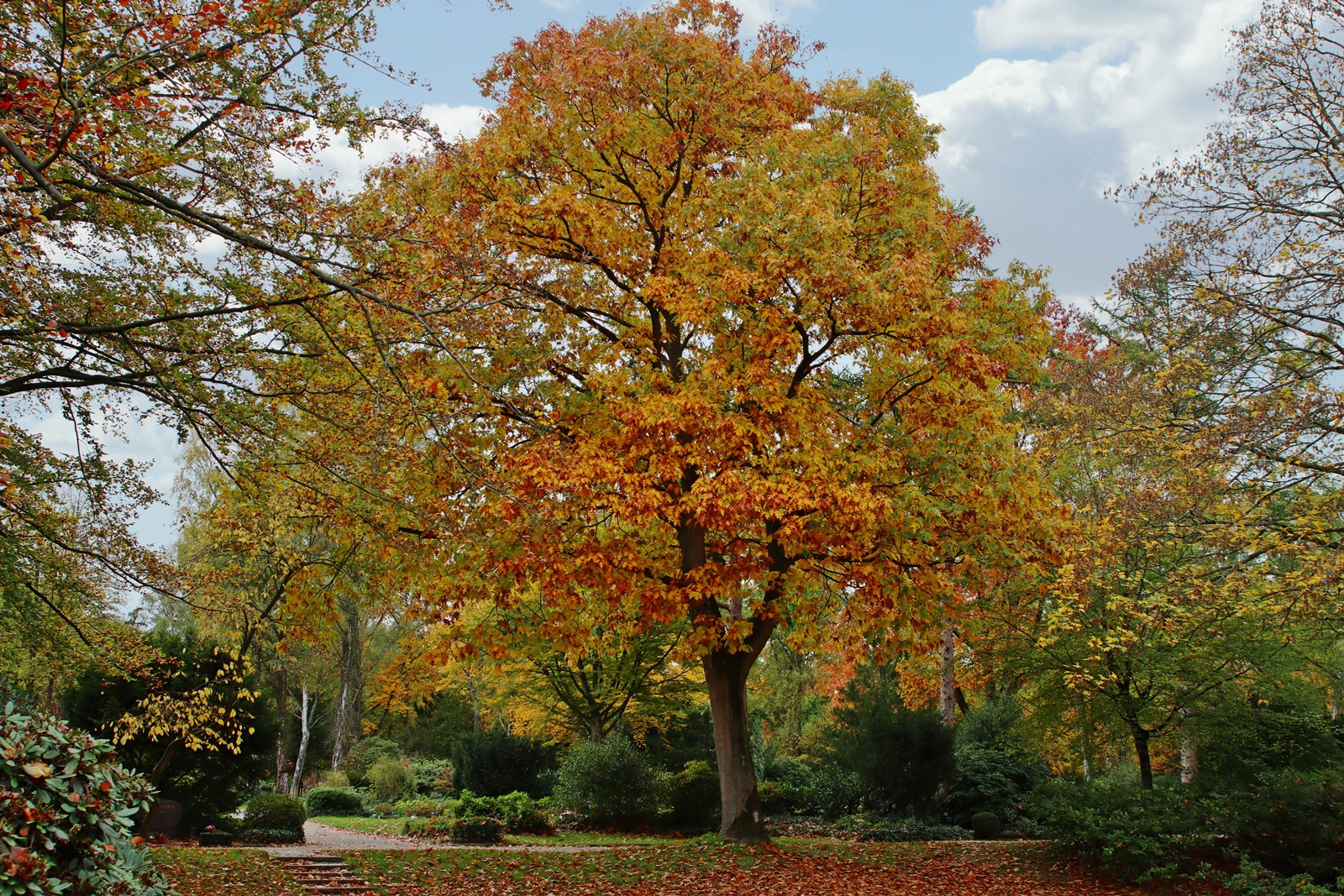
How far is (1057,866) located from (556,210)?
35.4 ft

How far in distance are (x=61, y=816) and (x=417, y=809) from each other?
1925cm

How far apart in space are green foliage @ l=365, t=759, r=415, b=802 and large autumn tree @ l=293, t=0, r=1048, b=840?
17162mm

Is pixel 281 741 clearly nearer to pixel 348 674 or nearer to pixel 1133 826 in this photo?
pixel 348 674

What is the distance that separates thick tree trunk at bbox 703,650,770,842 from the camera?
1174 centimetres

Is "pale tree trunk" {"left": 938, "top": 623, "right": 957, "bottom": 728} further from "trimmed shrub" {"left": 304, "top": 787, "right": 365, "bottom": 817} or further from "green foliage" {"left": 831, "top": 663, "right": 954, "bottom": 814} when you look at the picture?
"trimmed shrub" {"left": 304, "top": 787, "right": 365, "bottom": 817}

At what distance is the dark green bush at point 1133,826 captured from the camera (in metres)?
10.7

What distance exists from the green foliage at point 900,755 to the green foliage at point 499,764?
9044 millimetres

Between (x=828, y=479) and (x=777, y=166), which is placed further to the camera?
(x=777, y=166)

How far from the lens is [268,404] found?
8.05 m

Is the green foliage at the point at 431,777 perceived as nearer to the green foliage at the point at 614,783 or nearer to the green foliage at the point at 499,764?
the green foliage at the point at 499,764

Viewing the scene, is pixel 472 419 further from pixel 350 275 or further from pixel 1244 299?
pixel 1244 299

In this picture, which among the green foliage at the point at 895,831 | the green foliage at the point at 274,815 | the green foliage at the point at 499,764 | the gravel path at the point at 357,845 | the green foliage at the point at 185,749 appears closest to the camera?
the gravel path at the point at 357,845

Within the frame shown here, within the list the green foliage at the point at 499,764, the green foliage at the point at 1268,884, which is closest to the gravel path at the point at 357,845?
the green foliage at the point at 499,764

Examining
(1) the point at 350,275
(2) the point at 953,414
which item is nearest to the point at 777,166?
(2) the point at 953,414
